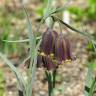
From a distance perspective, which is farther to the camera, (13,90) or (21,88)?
(13,90)

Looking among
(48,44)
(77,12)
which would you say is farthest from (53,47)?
(77,12)

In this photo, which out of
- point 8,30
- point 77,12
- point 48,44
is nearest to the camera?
point 48,44

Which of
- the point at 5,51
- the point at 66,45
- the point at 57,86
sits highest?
the point at 66,45

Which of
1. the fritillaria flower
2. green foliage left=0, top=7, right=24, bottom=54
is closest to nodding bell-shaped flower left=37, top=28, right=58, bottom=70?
the fritillaria flower

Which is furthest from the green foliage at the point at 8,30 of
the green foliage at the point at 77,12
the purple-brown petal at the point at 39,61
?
the purple-brown petal at the point at 39,61

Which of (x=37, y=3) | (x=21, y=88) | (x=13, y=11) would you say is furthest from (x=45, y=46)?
(x=37, y=3)

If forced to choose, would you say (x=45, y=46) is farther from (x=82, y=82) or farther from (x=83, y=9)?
(x=83, y=9)

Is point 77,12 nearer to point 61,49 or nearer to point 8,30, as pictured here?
point 8,30

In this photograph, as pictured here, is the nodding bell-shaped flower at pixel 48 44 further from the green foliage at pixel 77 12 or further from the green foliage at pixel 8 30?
the green foliage at pixel 77 12
